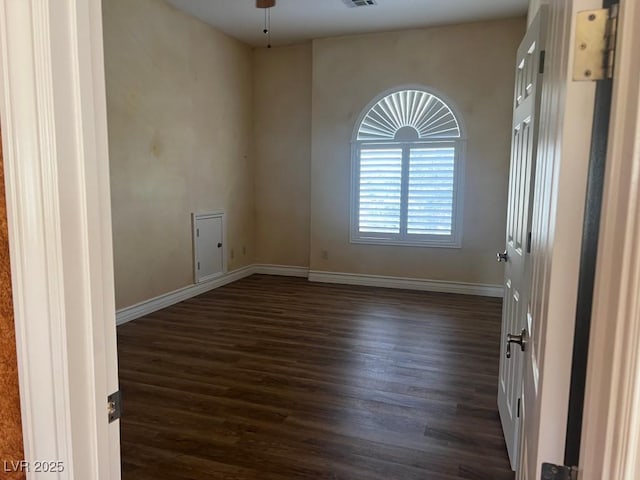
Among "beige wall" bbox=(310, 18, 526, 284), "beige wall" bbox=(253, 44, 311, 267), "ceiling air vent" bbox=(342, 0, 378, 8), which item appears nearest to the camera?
"ceiling air vent" bbox=(342, 0, 378, 8)

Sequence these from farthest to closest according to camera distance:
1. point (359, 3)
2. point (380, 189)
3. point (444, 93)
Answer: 1. point (380, 189)
2. point (444, 93)
3. point (359, 3)


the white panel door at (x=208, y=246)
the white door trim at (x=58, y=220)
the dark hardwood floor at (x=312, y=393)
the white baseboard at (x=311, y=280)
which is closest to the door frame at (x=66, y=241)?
the white door trim at (x=58, y=220)

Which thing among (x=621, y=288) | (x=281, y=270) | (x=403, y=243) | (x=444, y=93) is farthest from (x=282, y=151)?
(x=621, y=288)

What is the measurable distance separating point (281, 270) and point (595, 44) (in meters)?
6.39

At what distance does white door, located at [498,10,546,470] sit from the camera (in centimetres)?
176

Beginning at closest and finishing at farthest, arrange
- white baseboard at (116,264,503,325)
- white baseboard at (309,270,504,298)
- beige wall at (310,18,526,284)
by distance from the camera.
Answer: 1. white baseboard at (116,264,503,325)
2. beige wall at (310,18,526,284)
3. white baseboard at (309,270,504,298)

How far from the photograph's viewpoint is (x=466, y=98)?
18.0ft

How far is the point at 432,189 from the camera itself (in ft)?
18.7

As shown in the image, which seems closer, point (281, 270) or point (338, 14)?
point (338, 14)

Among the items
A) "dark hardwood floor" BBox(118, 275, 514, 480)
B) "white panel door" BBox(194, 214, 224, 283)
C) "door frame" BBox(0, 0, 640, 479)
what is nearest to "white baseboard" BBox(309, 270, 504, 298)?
"dark hardwood floor" BBox(118, 275, 514, 480)

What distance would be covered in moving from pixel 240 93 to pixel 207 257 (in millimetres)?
2484

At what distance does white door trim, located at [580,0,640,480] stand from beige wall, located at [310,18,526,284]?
17.1 ft

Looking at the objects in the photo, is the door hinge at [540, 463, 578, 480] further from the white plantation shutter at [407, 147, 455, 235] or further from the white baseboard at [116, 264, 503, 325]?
the white plantation shutter at [407, 147, 455, 235]

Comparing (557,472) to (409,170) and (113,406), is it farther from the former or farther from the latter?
(409,170)
